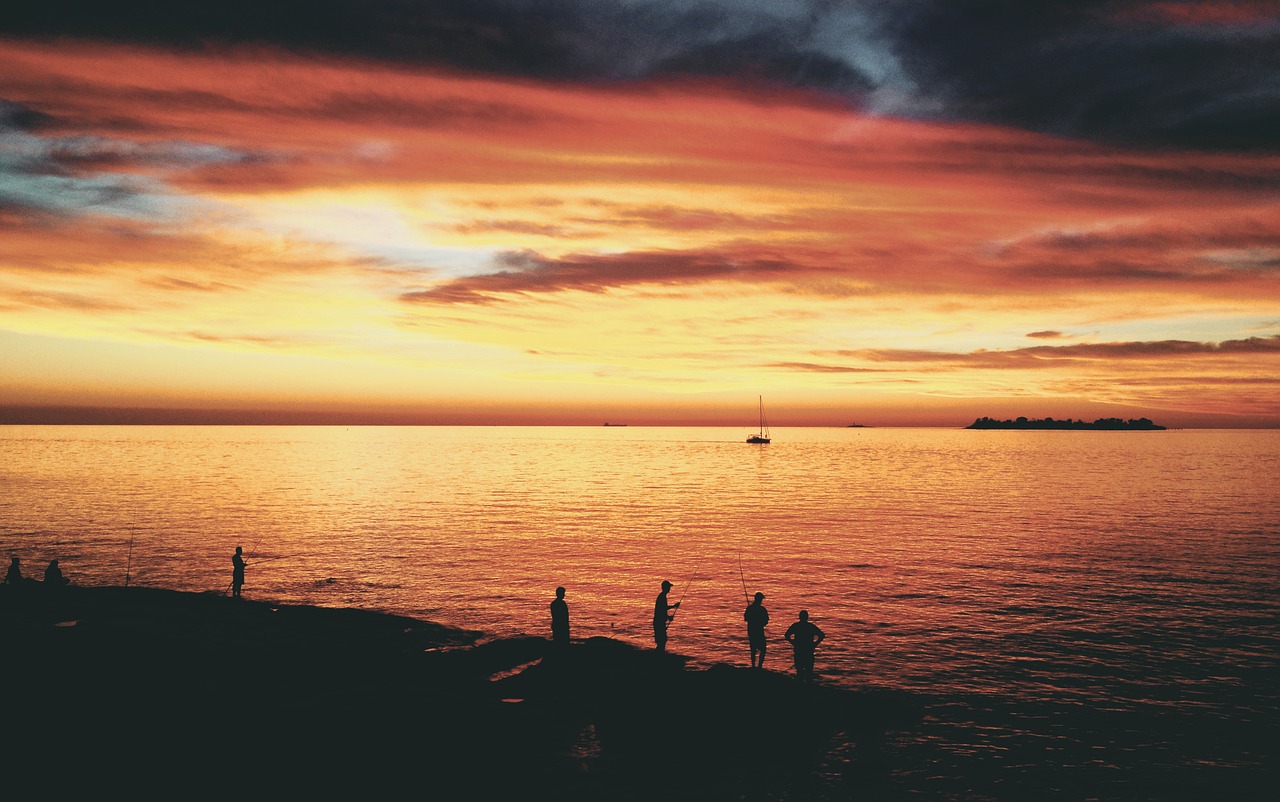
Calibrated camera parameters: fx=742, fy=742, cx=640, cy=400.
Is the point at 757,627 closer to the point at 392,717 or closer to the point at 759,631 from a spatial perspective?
the point at 759,631

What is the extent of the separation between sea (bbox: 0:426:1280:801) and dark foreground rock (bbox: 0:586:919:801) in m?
1.30

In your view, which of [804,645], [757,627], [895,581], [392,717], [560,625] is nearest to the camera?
[392,717]

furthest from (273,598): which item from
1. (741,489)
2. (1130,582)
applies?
(741,489)

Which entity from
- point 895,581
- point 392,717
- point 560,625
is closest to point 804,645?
point 560,625

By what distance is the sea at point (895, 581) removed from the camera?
1881cm

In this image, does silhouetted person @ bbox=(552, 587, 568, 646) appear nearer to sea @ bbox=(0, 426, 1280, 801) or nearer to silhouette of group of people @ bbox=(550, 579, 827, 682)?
silhouette of group of people @ bbox=(550, 579, 827, 682)

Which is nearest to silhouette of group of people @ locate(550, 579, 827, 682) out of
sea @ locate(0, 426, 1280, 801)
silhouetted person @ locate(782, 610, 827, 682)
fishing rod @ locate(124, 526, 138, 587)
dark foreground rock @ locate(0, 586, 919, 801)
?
silhouetted person @ locate(782, 610, 827, 682)

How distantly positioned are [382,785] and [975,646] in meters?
22.9

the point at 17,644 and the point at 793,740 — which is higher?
the point at 17,644

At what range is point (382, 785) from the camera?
1363 cm

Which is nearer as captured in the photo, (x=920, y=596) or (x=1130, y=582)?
(x=920, y=596)

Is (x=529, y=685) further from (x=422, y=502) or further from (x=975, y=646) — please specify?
(x=422, y=502)

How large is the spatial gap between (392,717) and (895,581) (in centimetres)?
3235

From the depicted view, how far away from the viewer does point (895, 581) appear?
41062mm
